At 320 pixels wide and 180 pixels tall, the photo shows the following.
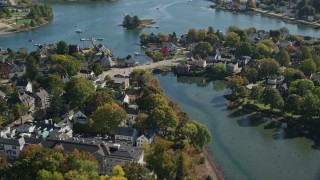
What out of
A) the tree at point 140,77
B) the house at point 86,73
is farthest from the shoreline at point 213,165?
the house at point 86,73

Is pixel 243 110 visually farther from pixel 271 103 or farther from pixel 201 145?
pixel 201 145

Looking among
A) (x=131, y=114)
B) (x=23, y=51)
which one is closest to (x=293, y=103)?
(x=131, y=114)

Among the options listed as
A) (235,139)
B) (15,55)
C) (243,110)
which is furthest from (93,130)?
(15,55)

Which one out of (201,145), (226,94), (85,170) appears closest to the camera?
(85,170)

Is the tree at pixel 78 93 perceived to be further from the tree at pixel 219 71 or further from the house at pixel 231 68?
the house at pixel 231 68

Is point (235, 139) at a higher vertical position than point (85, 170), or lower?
lower

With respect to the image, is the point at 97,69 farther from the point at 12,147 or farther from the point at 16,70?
the point at 12,147

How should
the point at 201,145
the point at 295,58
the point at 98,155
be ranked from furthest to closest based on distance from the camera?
1. the point at 295,58
2. the point at 201,145
3. the point at 98,155
